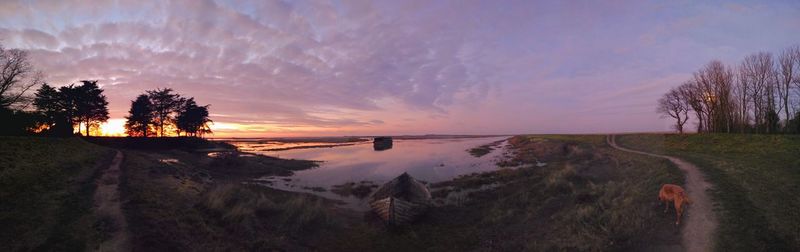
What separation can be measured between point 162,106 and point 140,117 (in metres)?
4.34

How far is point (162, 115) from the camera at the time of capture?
60906 millimetres

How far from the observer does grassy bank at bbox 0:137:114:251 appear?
362 inches

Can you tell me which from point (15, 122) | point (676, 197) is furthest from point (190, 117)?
point (676, 197)

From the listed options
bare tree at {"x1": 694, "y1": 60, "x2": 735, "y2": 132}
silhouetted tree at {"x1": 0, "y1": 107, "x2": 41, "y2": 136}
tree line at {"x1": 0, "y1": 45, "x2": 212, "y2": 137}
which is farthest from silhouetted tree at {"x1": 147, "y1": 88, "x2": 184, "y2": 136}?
bare tree at {"x1": 694, "y1": 60, "x2": 735, "y2": 132}

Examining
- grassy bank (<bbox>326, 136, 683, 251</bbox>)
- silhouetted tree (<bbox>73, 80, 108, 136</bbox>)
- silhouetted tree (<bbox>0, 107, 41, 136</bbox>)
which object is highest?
silhouetted tree (<bbox>73, 80, 108, 136</bbox>)

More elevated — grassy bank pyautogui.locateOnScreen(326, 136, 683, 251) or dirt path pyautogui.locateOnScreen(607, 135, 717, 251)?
dirt path pyautogui.locateOnScreen(607, 135, 717, 251)

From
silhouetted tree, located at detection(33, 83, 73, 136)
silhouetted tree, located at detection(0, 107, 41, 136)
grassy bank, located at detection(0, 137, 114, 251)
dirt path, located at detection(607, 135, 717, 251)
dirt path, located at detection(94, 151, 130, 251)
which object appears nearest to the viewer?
grassy bank, located at detection(0, 137, 114, 251)

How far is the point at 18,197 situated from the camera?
12.1 metres

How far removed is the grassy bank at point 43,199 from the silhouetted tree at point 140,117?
134 feet

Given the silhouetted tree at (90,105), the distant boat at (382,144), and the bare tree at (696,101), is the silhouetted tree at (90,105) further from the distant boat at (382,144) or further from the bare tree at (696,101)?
the bare tree at (696,101)

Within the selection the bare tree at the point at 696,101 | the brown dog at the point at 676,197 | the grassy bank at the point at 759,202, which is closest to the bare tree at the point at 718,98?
the bare tree at the point at 696,101

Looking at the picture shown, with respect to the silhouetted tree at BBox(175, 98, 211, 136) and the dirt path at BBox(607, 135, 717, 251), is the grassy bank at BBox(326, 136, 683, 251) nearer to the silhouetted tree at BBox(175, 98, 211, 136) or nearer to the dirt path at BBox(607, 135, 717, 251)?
the dirt path at BBox(607, 135, 717, 251)

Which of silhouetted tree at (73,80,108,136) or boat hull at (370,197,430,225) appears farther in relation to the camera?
silhouetted tree at (73,80,108,136)

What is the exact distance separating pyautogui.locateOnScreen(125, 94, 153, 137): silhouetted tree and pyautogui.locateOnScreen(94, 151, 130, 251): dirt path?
48878 millimetres
